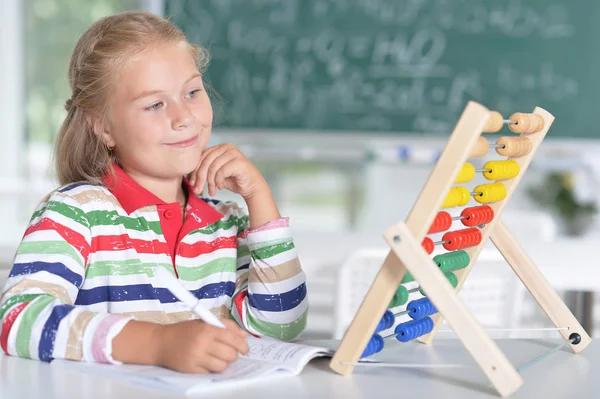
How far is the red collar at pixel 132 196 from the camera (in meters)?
1.42

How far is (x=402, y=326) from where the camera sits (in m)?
1.19

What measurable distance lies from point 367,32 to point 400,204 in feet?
3.35

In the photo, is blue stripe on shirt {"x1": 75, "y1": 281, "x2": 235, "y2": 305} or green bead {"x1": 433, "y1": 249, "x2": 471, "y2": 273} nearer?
green bead {"x1": 433, "y1": 249, "x2": 471, "y2": 273}

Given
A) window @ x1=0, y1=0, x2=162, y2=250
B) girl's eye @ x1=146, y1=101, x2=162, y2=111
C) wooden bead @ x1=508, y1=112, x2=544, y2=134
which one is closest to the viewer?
wooden bead @ x1=508, y1=112, x2=544, y2=134

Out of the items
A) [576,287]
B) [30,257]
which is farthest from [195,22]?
[30,257]

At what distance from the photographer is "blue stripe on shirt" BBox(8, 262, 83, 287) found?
1.19m

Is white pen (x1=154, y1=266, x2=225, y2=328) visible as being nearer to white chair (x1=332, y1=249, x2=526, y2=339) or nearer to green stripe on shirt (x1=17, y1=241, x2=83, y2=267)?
green stripe on shirt (x1=17, y1=241, x2=83, y2=267)

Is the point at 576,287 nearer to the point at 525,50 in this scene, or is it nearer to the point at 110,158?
the point at 110,158

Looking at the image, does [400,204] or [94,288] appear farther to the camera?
[400,204]

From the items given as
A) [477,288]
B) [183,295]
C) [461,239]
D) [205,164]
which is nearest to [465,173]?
[461,239]

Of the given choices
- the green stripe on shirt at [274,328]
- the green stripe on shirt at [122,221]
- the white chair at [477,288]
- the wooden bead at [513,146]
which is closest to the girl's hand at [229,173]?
the green stripe on shirt at [122,221]

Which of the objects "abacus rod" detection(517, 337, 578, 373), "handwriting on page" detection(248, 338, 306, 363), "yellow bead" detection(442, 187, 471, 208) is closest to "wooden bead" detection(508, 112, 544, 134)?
"yellow bead" detection(442, 187, 471, 208)

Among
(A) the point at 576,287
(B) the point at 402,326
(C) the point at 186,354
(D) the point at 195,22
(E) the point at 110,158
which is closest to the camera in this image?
(C) the point at 186,354

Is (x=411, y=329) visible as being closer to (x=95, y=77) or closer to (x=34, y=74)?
(x=95, y=77)
